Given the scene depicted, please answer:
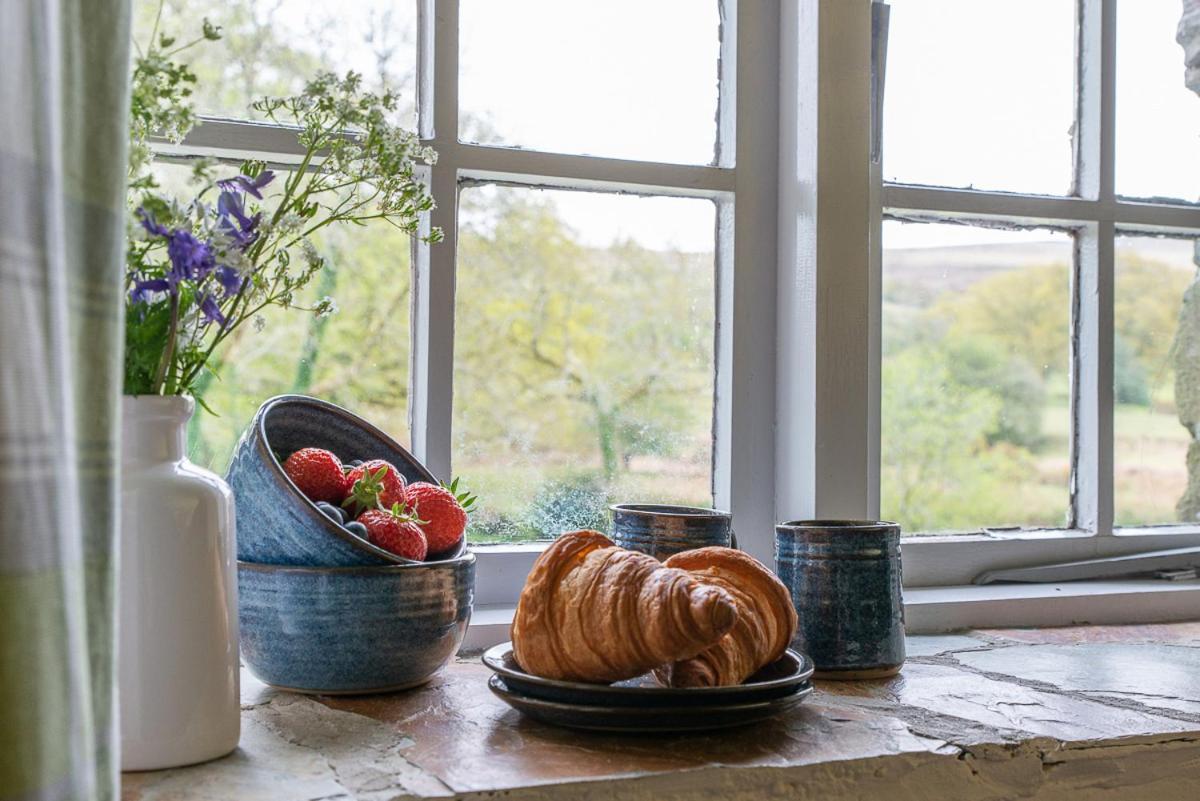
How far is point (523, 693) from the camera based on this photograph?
0.89 metres

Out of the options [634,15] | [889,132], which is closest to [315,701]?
[634,15]

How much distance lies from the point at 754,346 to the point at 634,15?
41 cm

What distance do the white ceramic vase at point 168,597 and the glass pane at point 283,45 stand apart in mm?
483

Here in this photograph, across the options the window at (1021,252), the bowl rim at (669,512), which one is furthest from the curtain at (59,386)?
the window at (1021,252)

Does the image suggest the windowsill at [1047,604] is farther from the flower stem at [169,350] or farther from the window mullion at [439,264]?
the flower stem at [169,350]

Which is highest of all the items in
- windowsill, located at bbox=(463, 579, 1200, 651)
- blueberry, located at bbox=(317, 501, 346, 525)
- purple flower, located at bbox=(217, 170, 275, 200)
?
purple flower, located at bbox=(217, 170, 275, 200)

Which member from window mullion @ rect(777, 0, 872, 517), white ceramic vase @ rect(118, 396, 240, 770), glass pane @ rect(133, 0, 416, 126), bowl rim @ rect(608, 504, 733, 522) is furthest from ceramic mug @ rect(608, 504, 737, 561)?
glass pane @ rect(133, 0, 416, 126)

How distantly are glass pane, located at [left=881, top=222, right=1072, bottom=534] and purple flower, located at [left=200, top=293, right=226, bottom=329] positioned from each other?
0.87 meters

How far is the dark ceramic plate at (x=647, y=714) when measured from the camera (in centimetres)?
84

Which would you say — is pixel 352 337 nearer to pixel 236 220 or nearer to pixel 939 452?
pixel 236 220

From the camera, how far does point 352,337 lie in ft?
3.98

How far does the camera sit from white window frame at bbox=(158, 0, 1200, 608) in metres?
1.20

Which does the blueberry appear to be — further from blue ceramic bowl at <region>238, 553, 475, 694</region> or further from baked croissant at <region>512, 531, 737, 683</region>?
baked croissant at <region>512, 531, 737, 683</region>

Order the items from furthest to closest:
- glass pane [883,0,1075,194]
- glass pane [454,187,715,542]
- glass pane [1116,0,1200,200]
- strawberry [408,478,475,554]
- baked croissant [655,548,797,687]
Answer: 1. glass pane [1116,0,1200,200]
2. glass pane [883,0,1075,194]
3. glass pane [454,187,715,542]
4. strawberry [408,478,475,554]
5. baked croissant [655,548,797,687]
